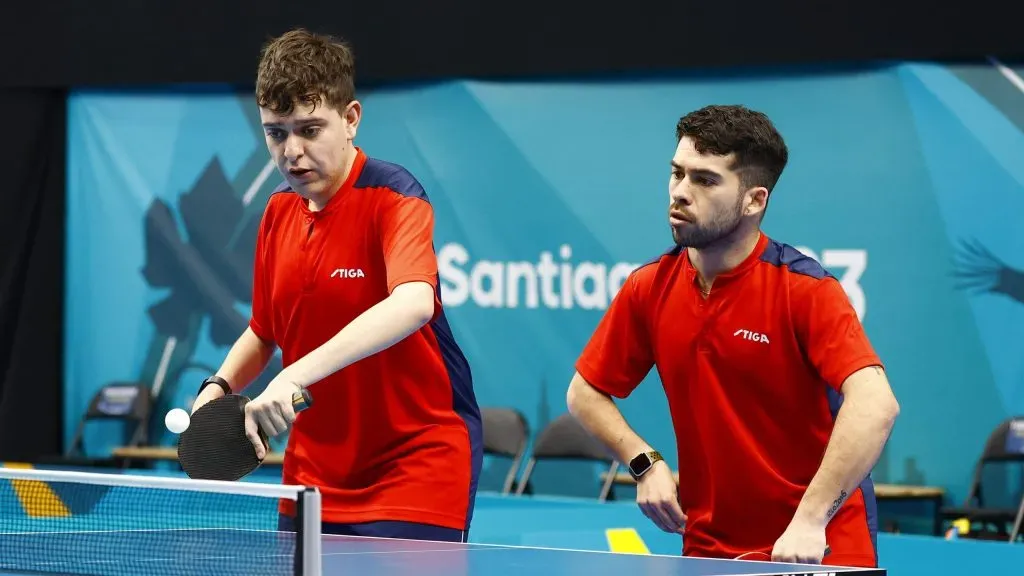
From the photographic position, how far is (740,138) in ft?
12.5

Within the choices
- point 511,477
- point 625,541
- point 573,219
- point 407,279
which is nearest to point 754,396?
point 407,279

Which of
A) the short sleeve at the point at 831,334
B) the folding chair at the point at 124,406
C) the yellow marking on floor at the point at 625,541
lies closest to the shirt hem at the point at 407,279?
the short sleeve at the point at 831,334

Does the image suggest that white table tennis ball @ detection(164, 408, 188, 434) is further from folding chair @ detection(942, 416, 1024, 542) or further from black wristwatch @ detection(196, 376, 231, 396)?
folding chair @ detection(942, 416, 1024, 542)

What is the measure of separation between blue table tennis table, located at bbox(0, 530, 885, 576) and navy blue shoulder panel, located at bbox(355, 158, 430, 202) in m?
0.86

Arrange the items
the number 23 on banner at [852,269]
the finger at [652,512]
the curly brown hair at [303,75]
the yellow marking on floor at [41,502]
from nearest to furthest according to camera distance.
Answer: the curly brown hair at [303,75] < the finger at [652,512] < the yellow marking on floor at [41,502] < the number 23 on banner at [852,269]

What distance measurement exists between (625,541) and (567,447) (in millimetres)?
2423

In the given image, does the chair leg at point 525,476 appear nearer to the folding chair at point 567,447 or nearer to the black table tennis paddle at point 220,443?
the folding chair at point 567,447

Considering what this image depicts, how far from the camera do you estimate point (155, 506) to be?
7.56m

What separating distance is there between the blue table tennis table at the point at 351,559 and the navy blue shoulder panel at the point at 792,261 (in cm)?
78

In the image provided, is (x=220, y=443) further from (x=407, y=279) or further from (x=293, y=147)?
(x=293, y=147)

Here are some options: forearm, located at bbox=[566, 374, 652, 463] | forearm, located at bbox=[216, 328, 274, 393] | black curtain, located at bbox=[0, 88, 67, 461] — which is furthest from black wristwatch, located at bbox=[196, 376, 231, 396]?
black curtain, located at bbox=[0, 88, 67, 461]

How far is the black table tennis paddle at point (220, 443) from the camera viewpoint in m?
3.55

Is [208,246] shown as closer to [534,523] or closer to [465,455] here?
[534,523]

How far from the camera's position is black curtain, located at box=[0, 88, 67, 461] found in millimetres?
11729
